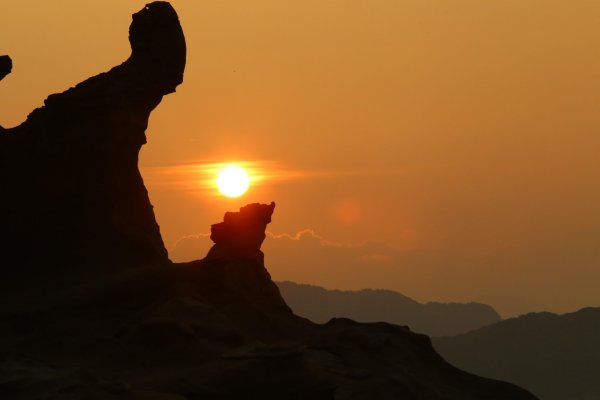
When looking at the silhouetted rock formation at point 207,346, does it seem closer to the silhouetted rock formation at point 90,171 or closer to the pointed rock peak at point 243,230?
the pointed rock peak at point 243,230

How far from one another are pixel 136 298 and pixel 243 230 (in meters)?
6.81

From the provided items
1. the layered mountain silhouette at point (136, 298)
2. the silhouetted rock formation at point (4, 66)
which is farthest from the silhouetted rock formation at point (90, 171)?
the silhouetted rock formation at point (4, 66)

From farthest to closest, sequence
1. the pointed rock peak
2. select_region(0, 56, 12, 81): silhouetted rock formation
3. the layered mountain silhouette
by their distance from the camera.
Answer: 1. select_region(0, 56, 12, 81): silhouetted rock formation
2. the pointed rock peak
3. the layered mountain silhouette

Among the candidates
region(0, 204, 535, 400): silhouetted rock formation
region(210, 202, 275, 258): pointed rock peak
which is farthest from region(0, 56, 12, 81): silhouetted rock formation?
region(210, 202, 275, 258): pointed rock peak

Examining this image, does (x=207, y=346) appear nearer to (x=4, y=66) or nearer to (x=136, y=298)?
(x=136, y=298)

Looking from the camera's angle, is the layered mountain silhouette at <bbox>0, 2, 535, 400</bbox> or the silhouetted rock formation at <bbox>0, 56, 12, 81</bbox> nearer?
the layered mountain silhouette at <bbox>0, 2, 535, 400</bbox>

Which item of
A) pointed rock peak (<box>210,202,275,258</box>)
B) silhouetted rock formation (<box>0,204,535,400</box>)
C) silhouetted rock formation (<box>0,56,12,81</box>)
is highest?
silhouetted rock formation (<box>0,56,12,81</box>)

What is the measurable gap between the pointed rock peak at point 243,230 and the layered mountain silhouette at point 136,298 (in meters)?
0.06

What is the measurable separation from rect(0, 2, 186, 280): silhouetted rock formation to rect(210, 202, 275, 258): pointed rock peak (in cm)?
335

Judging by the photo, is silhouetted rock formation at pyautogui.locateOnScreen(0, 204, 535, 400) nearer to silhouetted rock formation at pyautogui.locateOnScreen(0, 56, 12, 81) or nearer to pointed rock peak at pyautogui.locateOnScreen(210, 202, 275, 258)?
pointed rock peak at pyautogui.locateOnScreen(210, 202, 275, 258)

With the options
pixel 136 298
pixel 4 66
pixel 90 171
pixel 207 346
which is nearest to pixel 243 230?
pixel 136 298

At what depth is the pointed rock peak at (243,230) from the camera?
54969mm

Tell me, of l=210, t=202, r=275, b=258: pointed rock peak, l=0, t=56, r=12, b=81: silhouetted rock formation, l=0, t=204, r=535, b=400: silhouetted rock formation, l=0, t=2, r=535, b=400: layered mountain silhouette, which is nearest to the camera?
l=0, t=204, r=535, b=400: silhouetted rock formation

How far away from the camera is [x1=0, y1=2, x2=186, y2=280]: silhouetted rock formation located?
55.1m
